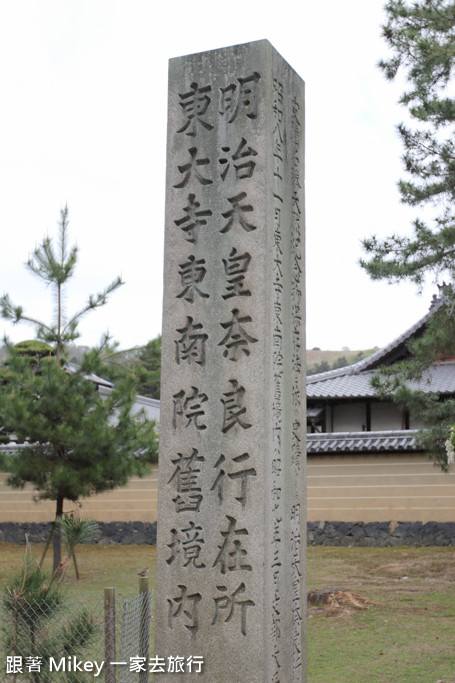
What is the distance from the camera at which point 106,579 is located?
1139 centimetres

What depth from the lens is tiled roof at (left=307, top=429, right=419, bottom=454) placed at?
14562mm

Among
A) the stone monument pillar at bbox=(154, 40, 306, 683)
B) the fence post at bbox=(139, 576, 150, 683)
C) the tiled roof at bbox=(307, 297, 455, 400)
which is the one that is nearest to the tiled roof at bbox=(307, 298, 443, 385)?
the tiled roof at bbox=(307, 297, 455, 400)

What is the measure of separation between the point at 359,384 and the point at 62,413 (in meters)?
9.97

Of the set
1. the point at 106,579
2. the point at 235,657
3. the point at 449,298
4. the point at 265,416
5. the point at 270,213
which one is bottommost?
the point at 106,579

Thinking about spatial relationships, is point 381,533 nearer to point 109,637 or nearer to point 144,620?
point 144,620

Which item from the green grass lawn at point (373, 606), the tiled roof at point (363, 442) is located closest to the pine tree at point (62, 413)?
the green grass lawn at point (373, 606)

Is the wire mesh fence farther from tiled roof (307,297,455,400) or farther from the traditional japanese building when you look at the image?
tiled roof (307,297,455,400)

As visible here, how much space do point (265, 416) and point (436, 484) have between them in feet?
36.5

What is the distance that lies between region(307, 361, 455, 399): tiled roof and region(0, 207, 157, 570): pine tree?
8070mm

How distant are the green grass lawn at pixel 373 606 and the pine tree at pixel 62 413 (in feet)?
5.06

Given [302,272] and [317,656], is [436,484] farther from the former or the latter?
[302,272]

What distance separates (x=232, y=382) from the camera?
4.20 m

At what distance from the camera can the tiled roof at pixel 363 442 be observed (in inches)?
573

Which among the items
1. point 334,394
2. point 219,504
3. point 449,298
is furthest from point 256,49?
point 334,394
